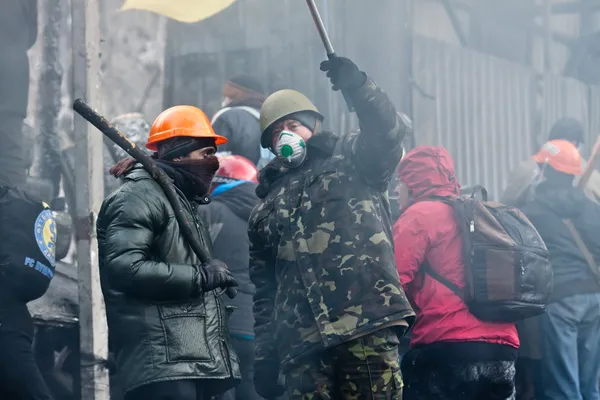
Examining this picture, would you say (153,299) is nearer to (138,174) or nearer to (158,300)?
(158,300)

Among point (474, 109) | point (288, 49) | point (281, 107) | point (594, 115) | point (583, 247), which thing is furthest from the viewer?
point (594, 115)

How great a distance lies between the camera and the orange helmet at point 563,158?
21.3 feet

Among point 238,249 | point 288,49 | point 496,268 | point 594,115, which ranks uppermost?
point 288,49

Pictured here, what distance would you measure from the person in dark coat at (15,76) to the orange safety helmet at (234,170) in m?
1.37

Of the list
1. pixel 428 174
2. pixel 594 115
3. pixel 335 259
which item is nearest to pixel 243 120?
pixel 428 174

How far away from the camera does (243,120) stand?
21.4 ft

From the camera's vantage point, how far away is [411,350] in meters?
5.09

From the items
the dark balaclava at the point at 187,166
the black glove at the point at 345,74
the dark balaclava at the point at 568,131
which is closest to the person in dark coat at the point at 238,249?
the dark balaclava at the point at 187,166

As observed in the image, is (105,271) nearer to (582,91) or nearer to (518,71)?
(518,71)

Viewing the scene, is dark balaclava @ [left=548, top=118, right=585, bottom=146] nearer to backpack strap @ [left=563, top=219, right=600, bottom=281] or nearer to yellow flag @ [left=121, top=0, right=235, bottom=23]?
backpack strap @ [left=563, top=219, right=600, bottom=281]

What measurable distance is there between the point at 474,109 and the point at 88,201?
15.2ft

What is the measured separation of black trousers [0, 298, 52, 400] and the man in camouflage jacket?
1.42 m

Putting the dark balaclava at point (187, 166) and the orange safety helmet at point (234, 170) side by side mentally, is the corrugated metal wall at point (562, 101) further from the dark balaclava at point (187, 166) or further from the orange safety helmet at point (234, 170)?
the dark balaclava at point (187, 166)

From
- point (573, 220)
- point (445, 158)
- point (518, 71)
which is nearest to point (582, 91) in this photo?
point (518, 71)
